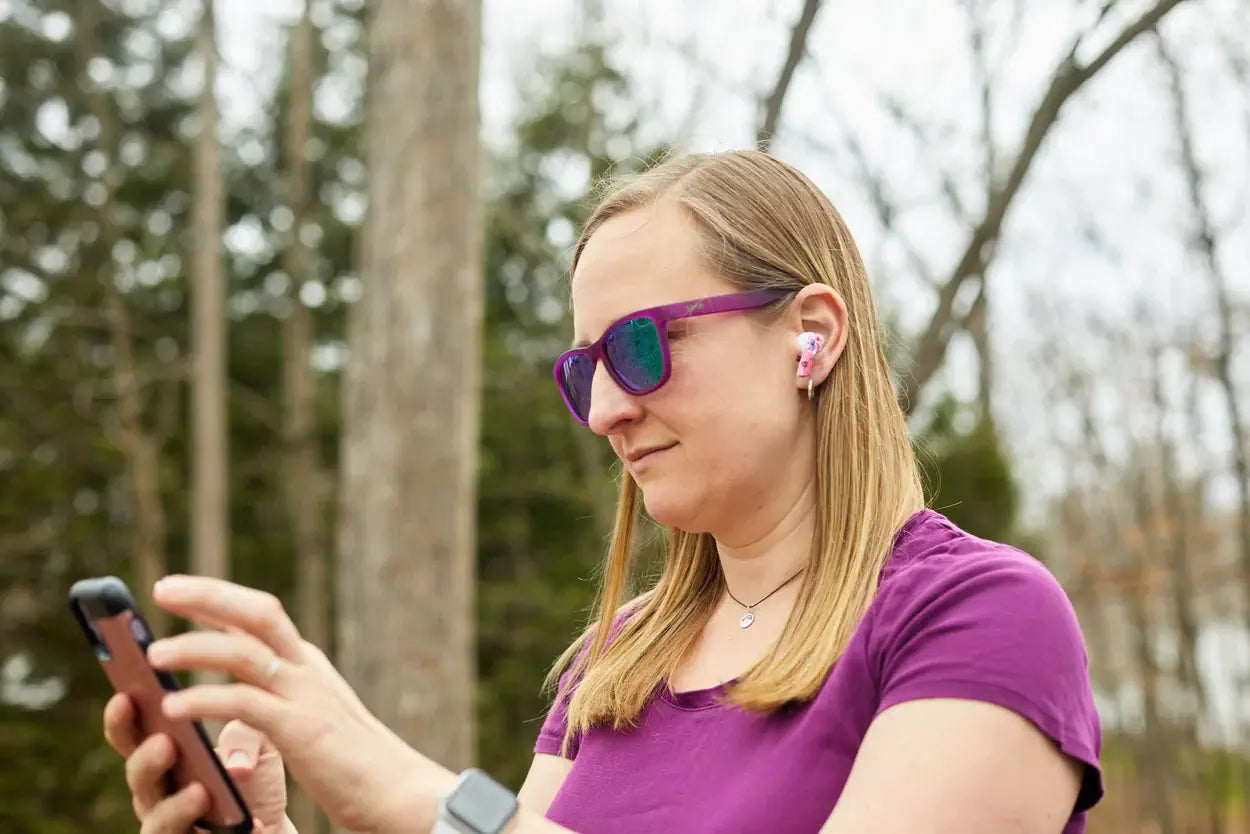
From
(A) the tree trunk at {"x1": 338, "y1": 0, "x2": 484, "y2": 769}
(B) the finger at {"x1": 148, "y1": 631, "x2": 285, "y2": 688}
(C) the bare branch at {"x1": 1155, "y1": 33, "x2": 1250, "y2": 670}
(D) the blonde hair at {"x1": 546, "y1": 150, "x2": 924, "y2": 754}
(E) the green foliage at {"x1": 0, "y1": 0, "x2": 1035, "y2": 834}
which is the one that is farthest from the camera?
(E) the green foliage at {"x1": 0, "y1": 0, "x2": 1035, "y2": 834}

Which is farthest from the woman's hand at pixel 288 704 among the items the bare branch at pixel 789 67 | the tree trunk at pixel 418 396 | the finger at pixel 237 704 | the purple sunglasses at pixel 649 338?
the tree trunk at pixel 418 396

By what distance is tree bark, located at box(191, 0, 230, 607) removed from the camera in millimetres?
12867

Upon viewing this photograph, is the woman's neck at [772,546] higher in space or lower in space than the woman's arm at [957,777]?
higher

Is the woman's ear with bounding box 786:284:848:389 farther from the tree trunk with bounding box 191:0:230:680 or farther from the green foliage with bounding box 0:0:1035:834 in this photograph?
Answer: the green foliage with bounding box 0:0:1035:834

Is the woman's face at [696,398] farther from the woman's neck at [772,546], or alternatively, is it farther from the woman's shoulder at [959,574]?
the woman's shoulder at [959,574]

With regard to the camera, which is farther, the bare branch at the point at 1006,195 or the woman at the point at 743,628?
the bare branch at the point at 1006,195

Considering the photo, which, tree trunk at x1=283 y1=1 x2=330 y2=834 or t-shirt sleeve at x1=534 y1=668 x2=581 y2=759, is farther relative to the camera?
tree trunk at x1=283 y1=1 x2=330 y2=834

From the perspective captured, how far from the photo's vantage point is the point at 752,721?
149 centimetres

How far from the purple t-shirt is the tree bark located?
11.9 meters

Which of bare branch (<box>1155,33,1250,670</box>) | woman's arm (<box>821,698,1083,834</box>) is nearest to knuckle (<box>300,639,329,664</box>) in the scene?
woman's arm (<box>821,698,1083,834</box>)

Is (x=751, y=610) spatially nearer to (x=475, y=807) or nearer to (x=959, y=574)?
(x=959, y=574)

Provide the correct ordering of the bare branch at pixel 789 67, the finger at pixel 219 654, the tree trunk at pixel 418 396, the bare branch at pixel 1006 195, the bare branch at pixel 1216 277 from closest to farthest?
the finger at pixel 219 654, the bare branch at pixel 1006 195, the bare branch at pixel 789 67, the tree trunk at pixel 418 396, the bare branch at pixel 1216 277

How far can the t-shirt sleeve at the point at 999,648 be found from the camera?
1257 millimetres

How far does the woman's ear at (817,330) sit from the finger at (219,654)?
2.59 ft
